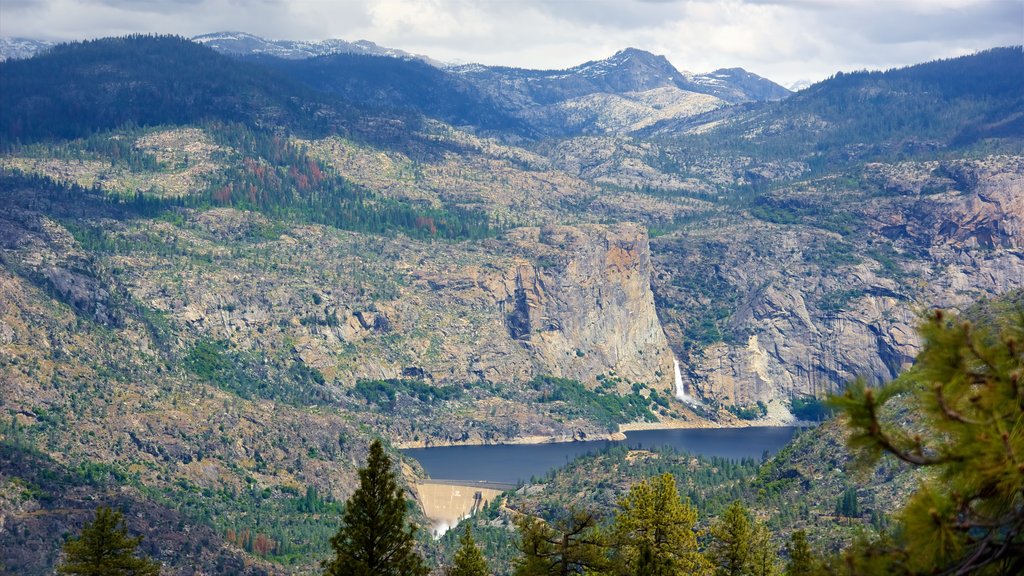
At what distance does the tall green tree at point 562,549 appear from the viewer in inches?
1896

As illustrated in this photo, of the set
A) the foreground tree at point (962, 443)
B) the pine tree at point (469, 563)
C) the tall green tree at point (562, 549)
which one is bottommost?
the pine tree at point (469, 563)

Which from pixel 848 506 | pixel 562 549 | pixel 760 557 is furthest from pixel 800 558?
pixel 848 506

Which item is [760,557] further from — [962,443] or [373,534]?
[962,443]

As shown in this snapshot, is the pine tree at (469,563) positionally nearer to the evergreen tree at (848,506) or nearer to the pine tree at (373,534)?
the pine tree at (373,534)

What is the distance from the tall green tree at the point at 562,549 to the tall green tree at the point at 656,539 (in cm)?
141

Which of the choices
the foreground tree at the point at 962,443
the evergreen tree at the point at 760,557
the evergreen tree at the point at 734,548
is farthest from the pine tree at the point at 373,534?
the foreground tree at the point at 962,443

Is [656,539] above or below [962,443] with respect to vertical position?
below

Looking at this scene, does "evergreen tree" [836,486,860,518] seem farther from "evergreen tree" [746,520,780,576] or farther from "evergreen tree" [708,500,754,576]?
"evergreen tree" [708,500,754,576]

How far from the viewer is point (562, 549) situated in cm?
4862

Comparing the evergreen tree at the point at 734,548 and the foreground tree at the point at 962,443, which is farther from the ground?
the foreground tree at the point at 962,443

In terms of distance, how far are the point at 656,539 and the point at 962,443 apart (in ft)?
107

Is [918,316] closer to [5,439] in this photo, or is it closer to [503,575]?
[503,575]

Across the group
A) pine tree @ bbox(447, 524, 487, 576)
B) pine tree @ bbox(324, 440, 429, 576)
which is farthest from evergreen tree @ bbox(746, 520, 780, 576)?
pine tree @ bbox(324, 440, 429, 576)

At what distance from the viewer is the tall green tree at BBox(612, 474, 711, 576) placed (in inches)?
2008
